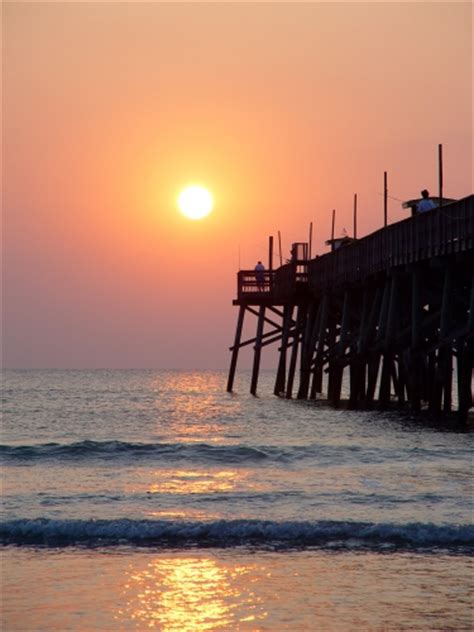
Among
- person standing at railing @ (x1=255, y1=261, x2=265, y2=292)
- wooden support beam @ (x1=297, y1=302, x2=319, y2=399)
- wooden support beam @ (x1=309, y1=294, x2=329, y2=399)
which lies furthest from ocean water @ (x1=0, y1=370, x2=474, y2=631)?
person standing at railing @ (x1=255, y1=261, x2=265, y2=292)

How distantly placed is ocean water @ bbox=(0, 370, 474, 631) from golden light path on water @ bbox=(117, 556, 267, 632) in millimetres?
26

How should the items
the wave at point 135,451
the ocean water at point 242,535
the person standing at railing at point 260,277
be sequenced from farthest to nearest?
the person standing at railing at point 260,277
the wave at point 135,451
the ocean water at point 242,535

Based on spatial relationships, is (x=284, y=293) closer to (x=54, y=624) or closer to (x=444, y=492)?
(x=444, y=492)

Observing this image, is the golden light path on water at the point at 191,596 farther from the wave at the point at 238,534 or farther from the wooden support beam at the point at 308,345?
the wooden support beam at the point at 308,345

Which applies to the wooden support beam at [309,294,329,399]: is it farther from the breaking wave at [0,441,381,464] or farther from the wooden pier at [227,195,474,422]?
the breaking wave at [0,441,381,464]

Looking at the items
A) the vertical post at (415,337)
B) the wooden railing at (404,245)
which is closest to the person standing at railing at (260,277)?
the wooden railing at (404,245)

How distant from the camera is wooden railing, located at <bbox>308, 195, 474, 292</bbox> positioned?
91.1 feet

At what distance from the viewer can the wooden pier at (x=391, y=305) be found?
1130 inches

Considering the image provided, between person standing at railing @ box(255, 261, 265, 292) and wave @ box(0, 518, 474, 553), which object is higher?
person standing at railing @ box(255, 261, 265, 292)

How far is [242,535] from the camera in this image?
49.5 ft

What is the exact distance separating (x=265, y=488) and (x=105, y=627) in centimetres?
916

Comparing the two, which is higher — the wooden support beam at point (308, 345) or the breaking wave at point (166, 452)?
the wooden support beam at point (308, 345)

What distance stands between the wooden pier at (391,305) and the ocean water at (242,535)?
327 centimetres

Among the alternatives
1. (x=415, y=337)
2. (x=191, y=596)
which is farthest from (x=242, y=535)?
(x=415, y=337)
